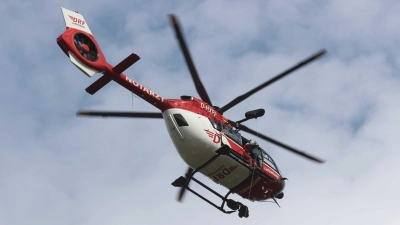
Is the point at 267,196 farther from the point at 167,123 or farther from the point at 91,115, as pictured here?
the point at 91,115

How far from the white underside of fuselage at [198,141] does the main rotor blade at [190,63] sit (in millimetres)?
1479

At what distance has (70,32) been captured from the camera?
2697 cm

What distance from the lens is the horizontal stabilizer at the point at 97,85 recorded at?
28250mm

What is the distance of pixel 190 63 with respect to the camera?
1112 inches

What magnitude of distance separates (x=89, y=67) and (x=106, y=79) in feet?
4.63

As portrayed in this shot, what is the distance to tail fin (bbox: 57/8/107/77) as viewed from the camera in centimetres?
2642

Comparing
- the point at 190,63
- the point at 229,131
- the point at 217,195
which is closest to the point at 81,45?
the point at 190,63

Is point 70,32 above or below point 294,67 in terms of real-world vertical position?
below

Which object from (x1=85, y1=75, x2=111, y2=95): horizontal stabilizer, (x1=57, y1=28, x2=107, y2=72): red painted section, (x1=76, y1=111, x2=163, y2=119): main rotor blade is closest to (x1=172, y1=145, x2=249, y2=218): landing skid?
(x1=76, y1=111, x2=163, y2=119): main rotor blade

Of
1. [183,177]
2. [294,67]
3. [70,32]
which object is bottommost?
[183,177]

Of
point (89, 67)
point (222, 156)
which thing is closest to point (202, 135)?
point (222, 156)

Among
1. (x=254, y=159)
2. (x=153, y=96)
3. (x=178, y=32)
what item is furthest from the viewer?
(x=254, y=159)

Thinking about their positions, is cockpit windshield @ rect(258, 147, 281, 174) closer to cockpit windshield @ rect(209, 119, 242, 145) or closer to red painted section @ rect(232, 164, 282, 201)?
red painted section @ rect(232, 164, 282, 201)

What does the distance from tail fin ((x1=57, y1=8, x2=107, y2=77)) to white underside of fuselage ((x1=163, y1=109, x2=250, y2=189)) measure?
12.0 ft
